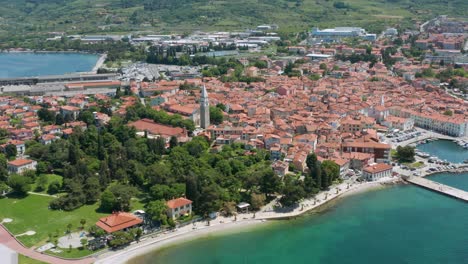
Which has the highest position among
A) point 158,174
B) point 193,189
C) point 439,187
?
point 158,174

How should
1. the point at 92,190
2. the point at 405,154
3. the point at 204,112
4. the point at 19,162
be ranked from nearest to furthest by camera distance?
the point at 92,190
the point at 19,162
the point at 405,154
the point at 204,112

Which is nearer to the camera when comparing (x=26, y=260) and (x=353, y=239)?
(x=26, y=260)

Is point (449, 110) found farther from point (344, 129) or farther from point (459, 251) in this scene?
point (459, 251)

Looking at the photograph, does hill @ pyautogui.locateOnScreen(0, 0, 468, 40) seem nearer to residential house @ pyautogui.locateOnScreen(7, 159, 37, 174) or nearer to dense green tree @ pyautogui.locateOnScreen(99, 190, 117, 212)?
residential house @ pyautogui.locateOnScreen(7, 159, 37, 174)

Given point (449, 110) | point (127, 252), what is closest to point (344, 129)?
point (449, 110)

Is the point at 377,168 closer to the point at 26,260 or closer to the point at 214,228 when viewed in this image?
the point at 214,228

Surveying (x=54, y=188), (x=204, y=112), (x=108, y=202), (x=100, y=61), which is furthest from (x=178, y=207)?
(x=100, y=61)

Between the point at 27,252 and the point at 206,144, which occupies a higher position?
Answer: the point at 206,144
